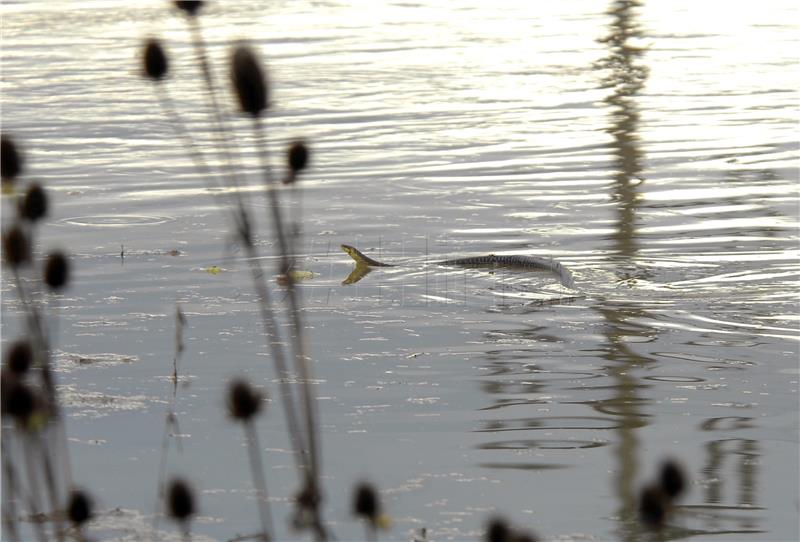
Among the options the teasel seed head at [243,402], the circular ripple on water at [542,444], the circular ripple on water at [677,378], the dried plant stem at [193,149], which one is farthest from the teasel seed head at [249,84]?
the circular ripple on water at [677,378]

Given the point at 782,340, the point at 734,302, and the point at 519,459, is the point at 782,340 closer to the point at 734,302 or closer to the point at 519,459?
the point at 734,302

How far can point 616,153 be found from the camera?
11.8 meters

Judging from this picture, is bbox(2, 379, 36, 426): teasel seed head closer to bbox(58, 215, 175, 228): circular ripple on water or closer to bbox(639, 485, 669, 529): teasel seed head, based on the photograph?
bbox(639, 485, 669, 529): teasel seed head

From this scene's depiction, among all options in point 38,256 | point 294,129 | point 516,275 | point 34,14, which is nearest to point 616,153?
point 294,129

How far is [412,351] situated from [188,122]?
23.5 feet

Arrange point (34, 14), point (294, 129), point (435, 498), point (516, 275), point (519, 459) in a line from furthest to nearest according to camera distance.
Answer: point (34, 14) → point (294, 129) → point (516, 275) → point (519, 459) → point (435, 498)

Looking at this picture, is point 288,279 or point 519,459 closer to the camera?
point 288,279

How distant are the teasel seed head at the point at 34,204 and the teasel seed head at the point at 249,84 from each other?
0.58m

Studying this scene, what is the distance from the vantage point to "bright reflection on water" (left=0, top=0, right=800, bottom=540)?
16.2 feet

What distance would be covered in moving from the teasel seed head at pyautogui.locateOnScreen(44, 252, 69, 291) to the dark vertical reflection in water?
2.20 m

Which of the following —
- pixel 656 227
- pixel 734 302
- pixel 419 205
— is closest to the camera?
pixel 734 302

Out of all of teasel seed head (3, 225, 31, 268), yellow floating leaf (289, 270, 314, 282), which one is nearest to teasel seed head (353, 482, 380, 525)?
teasel seed head (3, 225, 31, 268)

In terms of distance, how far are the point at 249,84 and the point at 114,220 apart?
780 cm

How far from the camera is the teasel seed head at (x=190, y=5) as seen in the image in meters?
2.30
